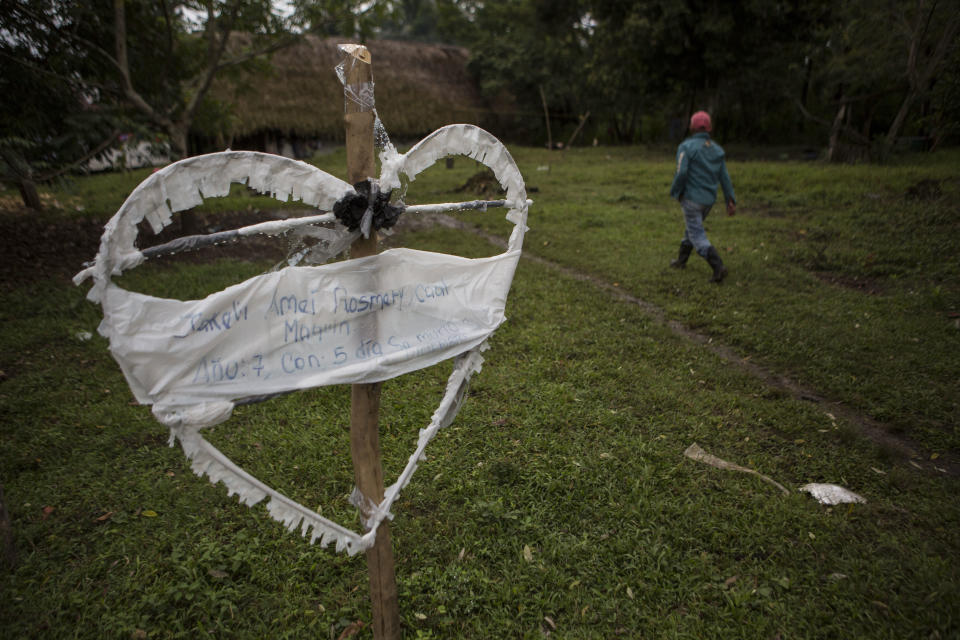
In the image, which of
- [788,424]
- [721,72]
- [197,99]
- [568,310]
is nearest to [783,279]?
[568,310]

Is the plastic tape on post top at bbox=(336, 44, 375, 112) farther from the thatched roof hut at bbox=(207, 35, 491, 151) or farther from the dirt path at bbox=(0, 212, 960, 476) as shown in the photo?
the thatched roof hut at bbox=(207, 35, 491, 151)

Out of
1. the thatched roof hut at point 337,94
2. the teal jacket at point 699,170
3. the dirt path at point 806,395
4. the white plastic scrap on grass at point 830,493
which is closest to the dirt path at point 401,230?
the dirt path at point 806,395

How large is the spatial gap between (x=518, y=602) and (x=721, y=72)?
17.2 meters

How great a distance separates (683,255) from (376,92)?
17.4m

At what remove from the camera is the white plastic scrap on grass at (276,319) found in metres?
1.35

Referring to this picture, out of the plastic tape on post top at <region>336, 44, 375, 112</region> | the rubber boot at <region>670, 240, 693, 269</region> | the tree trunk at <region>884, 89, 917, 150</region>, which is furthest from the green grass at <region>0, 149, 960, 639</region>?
the tree trunk at <region>884, 89, 917, 150</region>

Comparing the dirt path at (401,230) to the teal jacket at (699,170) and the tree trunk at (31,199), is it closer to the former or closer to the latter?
the tree trunk at (31,199)

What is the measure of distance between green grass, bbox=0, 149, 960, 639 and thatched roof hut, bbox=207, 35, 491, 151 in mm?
12512

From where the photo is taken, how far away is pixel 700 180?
5.82m

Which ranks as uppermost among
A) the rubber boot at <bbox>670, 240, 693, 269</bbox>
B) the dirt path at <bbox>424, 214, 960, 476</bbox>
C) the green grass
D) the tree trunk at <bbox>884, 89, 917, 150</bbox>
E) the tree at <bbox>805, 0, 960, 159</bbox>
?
the tree at <bbox>805, 0, 960, 159</bbox>

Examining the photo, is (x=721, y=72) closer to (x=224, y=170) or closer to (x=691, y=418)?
(x=691, y=418)

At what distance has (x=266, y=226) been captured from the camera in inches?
60.1

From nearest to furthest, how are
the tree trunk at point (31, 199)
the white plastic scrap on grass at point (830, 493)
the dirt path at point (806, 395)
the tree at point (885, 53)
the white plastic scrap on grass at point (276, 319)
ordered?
the white plastic scrap on grass at point (276, 319)
the white plastic scrap on grass at point (830, 493)
the dirt path at point (806, 395)
the tree at point (885, 53)
the tree trunk at point (31, 199)

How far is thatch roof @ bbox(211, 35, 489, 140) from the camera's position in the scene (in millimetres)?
16578
